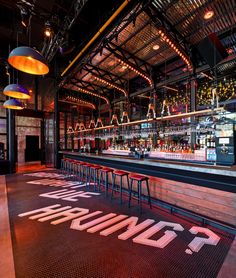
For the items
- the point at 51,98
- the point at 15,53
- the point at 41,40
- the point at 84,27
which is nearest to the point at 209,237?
the point at 15,53

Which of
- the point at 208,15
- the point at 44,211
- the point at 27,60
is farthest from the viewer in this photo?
the point at 208,15

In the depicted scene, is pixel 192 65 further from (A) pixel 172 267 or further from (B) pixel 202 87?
(A) pixel 172 267

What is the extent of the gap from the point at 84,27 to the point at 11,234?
21.8ft

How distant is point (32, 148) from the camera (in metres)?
12.5

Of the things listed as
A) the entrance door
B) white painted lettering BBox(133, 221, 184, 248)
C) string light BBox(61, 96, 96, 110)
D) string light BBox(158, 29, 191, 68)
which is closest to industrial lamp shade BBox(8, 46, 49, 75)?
string light BBox(158, 29, 191, 68)

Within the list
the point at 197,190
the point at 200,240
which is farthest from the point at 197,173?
the point at 200,240

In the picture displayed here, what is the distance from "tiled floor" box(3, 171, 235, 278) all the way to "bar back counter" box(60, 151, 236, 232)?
248mm

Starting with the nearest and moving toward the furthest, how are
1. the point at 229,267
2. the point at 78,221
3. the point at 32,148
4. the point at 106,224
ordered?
the point at 229,267 < the point at 106,224 < the point at 78,221 < the point at 32,148

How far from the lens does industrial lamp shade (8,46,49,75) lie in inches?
92.3

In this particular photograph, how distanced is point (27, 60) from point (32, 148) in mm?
11235

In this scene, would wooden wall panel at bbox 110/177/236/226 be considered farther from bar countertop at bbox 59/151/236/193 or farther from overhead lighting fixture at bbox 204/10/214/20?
overhead lighting fixture at bbox 204/10/214/20

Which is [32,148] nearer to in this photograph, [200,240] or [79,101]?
[79,101]

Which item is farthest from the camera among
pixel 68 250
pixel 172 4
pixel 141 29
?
pixel 141 29

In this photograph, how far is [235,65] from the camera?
4.88 metres
